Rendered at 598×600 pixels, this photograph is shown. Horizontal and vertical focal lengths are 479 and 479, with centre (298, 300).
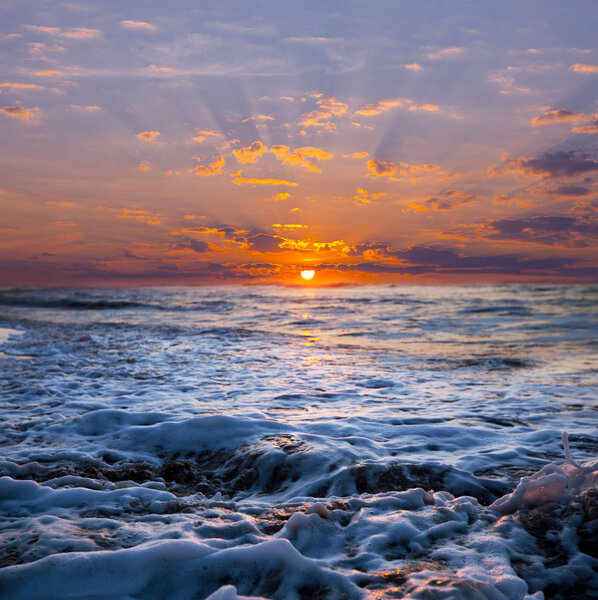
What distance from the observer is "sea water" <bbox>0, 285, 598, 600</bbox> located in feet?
7.37

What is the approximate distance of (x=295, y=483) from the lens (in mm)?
3588

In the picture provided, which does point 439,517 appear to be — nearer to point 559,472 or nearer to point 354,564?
point 354,564

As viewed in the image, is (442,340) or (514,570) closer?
(514,570)

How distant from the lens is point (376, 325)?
1900cm

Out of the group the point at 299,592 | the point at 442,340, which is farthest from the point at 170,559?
the point at 442,340

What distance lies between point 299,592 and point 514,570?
1.06m

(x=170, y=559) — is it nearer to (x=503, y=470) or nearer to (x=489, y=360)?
(x=503, y=470)

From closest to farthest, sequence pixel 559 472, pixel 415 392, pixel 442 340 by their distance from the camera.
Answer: pixel 559 472
pixel 415 392
pixel 442 340

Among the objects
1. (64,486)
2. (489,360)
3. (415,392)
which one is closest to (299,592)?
(64,486)

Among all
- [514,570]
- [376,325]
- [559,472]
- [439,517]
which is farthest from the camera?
[376,325]

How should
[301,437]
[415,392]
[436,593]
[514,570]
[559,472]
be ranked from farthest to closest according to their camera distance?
[415,392] < [301,437] < [559,472] < [514,570] < [436,593]

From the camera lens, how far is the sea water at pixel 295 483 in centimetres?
225

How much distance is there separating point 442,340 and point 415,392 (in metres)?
7.86

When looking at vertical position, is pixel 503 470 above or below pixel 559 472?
below
